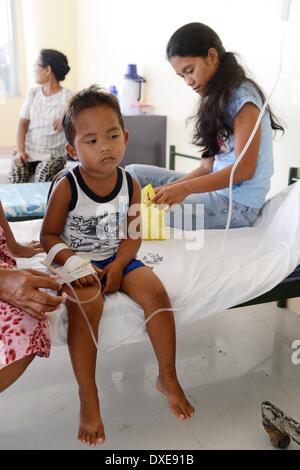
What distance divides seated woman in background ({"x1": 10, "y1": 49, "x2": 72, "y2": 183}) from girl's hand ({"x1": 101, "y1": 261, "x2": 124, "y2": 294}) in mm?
1597

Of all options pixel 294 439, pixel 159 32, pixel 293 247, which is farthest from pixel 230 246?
pixel 159 32

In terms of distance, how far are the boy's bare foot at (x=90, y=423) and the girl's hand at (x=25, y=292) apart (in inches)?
11.5

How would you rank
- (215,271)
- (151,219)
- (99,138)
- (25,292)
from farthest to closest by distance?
(151,219), (215,271), (99,138), (25,292)

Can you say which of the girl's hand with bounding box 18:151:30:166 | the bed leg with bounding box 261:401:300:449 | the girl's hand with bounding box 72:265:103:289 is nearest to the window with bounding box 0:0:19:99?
the girl's hand with bounding box 18:151:30:166

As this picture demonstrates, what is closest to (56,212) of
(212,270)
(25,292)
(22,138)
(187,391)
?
(25,292)

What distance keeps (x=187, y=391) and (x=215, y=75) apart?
1.08 meters

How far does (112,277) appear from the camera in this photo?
115 cm

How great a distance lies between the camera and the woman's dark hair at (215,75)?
151cm

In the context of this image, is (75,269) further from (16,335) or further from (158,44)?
(158,44)

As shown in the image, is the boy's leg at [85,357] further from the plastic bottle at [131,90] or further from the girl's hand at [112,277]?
the plastic bottle at [131,90]

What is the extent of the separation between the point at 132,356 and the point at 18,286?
80 centimetres

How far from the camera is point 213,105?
1.53 meters

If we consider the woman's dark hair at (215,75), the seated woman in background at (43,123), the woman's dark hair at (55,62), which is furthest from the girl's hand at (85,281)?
the woman's dark hair at (55,62)

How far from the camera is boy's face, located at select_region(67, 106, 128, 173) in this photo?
115cm
